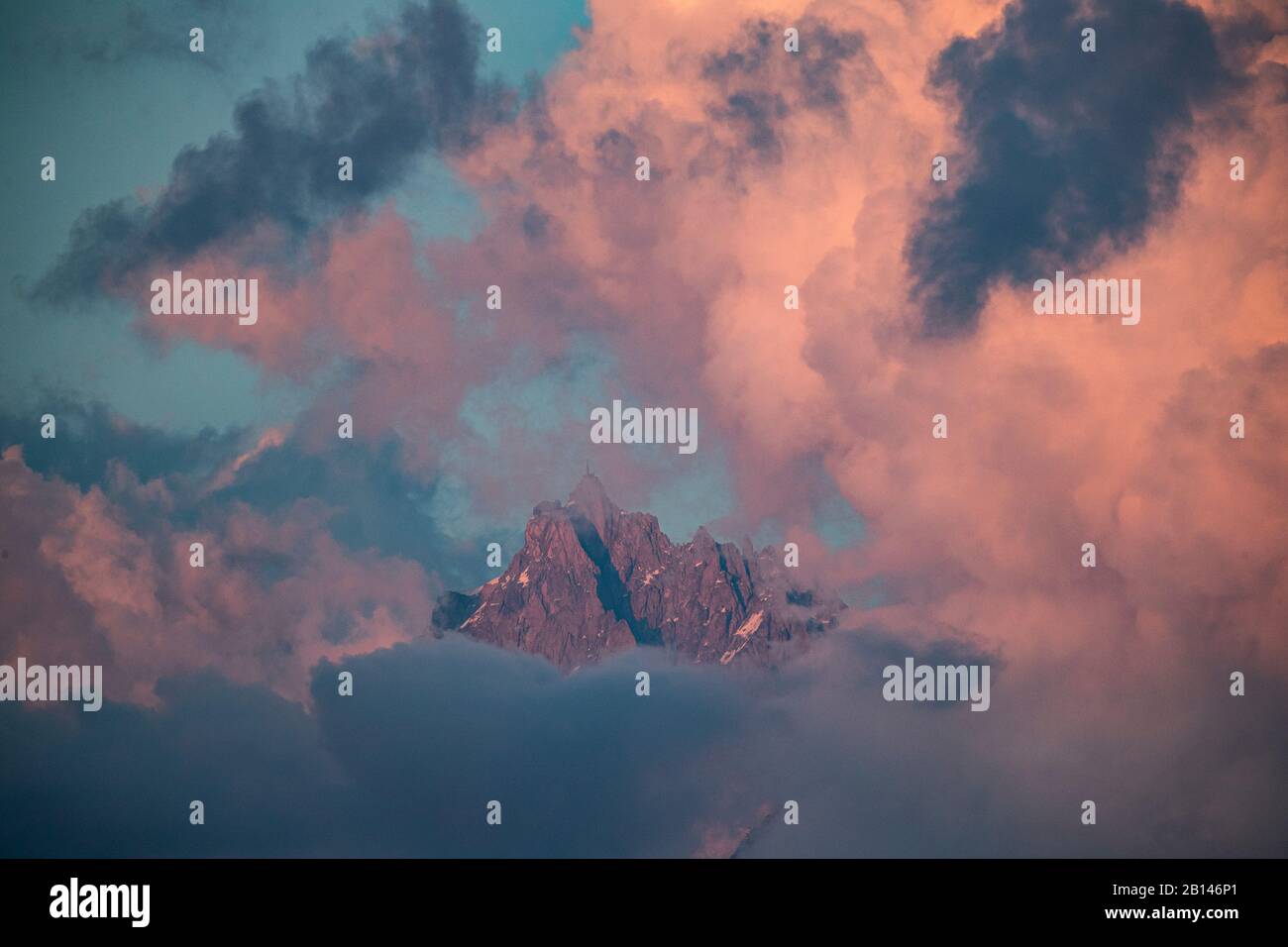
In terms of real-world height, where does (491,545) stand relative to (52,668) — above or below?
above

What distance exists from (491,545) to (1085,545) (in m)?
43.0

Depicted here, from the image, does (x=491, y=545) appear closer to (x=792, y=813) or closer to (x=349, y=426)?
(x=349, y=426)

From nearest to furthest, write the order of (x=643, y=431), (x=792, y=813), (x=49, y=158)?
(x=792, y=813), (x=643, y=431), (x=49, y=158)

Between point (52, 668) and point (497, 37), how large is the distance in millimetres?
54964
